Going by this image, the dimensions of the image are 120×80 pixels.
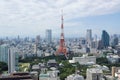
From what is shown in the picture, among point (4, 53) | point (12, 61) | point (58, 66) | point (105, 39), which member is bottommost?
point (58, 66)

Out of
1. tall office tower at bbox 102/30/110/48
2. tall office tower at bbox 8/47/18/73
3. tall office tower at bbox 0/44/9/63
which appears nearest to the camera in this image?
tall office tower at bbox 8/47/18/73

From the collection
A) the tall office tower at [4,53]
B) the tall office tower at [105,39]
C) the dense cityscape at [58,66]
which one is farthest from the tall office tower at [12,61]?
the tall office tower at [105,39]

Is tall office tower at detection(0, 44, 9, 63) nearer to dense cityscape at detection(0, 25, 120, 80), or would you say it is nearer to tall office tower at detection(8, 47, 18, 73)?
dense cityscape at detection(0, 25, 120, 80)

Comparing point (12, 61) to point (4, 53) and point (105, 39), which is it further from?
A: point (105, 39)

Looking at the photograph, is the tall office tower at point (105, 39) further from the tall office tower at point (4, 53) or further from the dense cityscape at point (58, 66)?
the tall office tower at point (4, 53)

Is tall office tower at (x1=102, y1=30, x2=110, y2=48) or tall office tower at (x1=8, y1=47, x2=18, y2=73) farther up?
tall office tower at (x1=102, y1=30, x2=110, y2=48)

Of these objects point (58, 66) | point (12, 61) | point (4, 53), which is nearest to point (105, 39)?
point (4, 53)

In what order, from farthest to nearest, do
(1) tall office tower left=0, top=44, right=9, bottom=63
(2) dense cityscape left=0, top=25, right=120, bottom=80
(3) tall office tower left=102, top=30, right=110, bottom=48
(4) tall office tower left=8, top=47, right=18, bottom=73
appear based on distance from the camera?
(3) tall office tower left=102, top=30, right=110, bottom=48
(1) tall office tower left=0, top=44, right=9, bottom=63
(4) tall office tower left=8, top=47, right=18, bottom=73
(2) dense cityscape left=0, top=25, right=120, bottom=80

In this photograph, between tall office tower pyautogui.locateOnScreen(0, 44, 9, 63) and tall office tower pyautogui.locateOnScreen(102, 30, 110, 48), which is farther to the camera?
tall office tower pyautogui.locateOnScreen(102, 30, 110, 48)

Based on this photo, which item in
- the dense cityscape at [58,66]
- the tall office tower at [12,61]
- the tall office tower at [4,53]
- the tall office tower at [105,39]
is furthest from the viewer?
the tall office tower at [105,39]

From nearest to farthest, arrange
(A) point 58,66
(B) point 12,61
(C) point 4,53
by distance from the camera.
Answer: (B) point 12,61 < (A) point 58,66 < (C) point 4,53

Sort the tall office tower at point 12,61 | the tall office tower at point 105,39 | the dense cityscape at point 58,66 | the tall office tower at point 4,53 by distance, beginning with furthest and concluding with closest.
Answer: the tall office tower at point 105,39, the tall office tower at point 4,53, the tall office tower at point 12,61, the dense cityscape at point 58,66

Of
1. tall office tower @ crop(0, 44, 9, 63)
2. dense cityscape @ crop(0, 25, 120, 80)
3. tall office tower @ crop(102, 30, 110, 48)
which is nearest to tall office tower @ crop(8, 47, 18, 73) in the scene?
dense cityscape @ crop(0, 25, 120, 80)

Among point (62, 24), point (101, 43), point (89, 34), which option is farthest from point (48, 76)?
point (89, 34)
